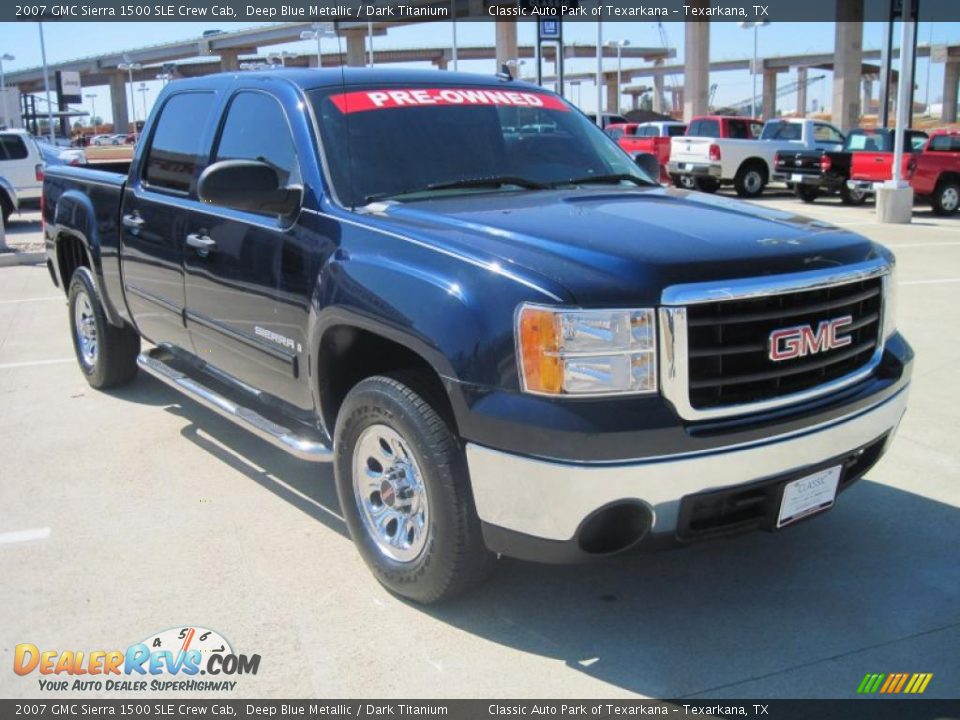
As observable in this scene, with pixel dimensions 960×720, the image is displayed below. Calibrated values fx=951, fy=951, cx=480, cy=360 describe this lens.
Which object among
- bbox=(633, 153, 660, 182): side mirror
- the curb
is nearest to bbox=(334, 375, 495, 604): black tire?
bbox=(633, 153, 660, 182): side mirror

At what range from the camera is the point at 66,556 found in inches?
159

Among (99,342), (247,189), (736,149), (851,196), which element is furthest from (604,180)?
(736,149)

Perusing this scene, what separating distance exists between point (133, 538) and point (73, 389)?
290cm

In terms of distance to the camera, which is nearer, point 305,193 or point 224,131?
point 305,193

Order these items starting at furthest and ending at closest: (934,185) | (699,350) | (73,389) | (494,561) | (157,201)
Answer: (934,185)
(73,389)
(157,201)
(494,561)
(699,350)

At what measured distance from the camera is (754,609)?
3533 millimetres

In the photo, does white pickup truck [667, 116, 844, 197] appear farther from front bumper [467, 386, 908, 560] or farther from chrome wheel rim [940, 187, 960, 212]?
front bumper [467, 386, 908, 560]

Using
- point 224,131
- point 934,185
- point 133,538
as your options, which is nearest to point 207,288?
point 224,131

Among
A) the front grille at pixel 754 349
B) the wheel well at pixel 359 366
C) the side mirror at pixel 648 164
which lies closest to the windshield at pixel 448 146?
the side mirror at pixel 648 164

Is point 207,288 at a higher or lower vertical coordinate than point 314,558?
higher

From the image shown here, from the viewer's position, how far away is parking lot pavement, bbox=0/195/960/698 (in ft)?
10.3

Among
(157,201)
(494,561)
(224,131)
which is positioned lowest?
(494,561)

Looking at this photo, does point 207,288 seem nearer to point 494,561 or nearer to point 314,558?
A: point 314,558

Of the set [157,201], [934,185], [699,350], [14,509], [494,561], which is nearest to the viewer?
[699,350]
